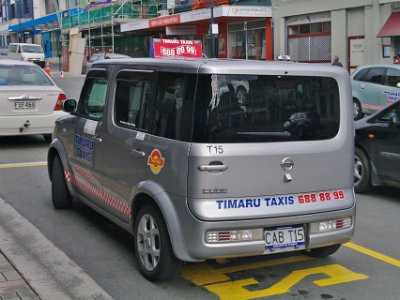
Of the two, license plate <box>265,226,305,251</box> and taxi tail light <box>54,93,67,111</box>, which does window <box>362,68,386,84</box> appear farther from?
license plate <box>265,226,305,251</box>

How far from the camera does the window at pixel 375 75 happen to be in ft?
54.0

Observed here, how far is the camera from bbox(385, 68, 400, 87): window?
52.5ft

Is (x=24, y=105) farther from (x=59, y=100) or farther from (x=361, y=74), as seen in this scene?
(x=361, y=74)

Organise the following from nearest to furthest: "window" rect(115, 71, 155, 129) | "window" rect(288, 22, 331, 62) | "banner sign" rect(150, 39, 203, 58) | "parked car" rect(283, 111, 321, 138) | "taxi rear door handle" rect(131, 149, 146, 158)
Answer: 1. "parked car" rect(283, 111, 321, 138)
2. "taxi rear door handle" rect(131, 149, 146, 158)
3. "window" rect(115, 71, 155, 129)
4. "banner sign" rect(150, 39, 203, 58)
5. "window" rect(288, 22, 331, 62)

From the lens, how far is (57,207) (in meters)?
7.13

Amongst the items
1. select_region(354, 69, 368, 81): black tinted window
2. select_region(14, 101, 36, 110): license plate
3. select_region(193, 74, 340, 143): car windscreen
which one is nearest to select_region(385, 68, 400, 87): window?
select_region(354, 69, 368, 81): black tinted window

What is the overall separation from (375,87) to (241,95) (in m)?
13.0

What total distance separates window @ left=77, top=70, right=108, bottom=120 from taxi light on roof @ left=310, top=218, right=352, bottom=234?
233 cm

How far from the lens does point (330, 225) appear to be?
15.6 feet

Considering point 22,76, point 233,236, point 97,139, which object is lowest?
point 233,236

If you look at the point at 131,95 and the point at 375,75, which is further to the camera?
the point at 375,75

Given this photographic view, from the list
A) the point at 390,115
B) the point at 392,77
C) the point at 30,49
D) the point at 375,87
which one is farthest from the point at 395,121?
the point at 30,49

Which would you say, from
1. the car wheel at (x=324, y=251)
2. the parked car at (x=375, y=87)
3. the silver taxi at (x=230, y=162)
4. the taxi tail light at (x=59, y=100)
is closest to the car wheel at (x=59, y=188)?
the silver taxi at (x=230, y=162)

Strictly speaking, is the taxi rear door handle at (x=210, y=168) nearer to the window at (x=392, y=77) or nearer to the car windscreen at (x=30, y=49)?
the window at (x=392, y=77)
